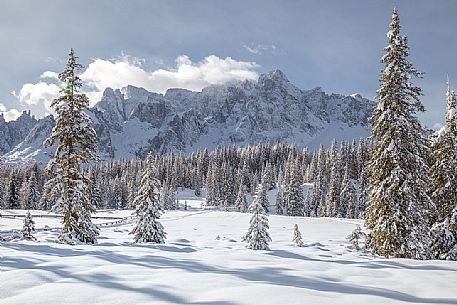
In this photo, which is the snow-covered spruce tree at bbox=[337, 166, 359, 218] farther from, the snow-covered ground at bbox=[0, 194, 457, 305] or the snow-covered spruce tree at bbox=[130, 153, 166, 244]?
the snow-covered ground at bbox=[0, 194, 457, 305]

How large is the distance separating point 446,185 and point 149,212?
18.6 m

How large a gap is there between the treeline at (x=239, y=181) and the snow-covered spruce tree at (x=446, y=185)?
30865 mm

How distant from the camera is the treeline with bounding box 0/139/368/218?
8694cm

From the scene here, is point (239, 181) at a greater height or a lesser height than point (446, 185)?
greater

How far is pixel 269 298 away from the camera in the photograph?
18.1 ft

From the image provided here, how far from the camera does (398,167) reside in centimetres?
1822

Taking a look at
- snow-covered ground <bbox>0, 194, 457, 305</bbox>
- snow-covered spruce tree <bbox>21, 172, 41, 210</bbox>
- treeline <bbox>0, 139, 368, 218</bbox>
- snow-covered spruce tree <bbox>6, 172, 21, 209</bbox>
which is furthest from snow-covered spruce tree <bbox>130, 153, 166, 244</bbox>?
snow-covered spruce tree <bbox>21, 172, 41, 210</bbox>

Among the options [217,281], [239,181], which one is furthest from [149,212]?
[239,181]

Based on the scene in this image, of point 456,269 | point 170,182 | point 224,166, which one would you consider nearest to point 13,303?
point 456,269

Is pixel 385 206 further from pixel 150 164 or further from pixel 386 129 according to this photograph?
pixel 150 164

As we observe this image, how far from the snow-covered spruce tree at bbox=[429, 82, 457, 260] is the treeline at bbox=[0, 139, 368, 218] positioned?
101ft

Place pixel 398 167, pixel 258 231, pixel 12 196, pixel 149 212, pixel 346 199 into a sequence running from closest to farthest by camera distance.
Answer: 1. pixel 398 167
2. pixel 258 231
3. pixel 149 212
4. pixel 12 196
5. pixel 346 199

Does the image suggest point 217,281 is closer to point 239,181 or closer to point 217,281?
point 217,281

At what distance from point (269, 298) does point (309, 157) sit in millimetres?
159947
